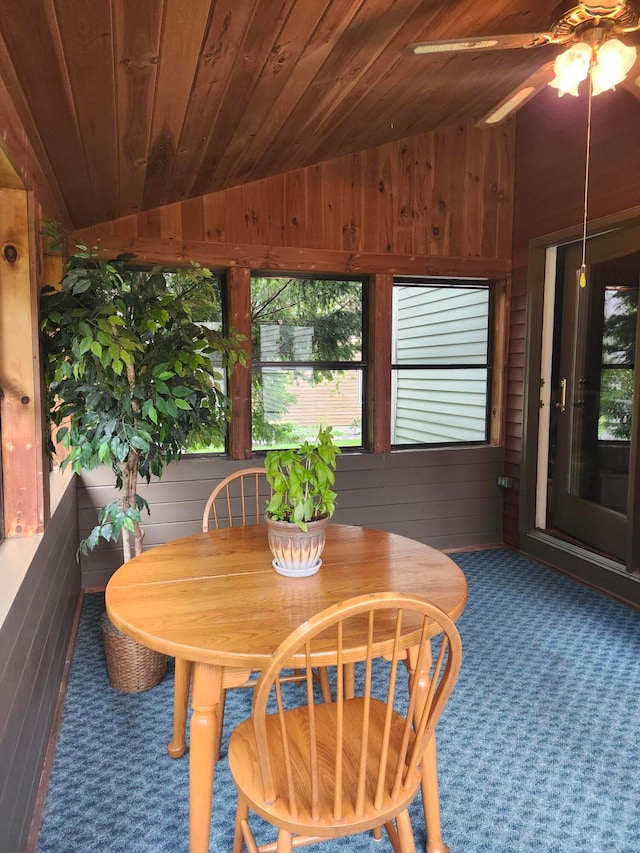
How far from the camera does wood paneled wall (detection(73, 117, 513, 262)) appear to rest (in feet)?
11.3

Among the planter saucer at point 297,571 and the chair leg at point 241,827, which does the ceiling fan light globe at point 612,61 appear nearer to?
the planter saucer at point 297,571

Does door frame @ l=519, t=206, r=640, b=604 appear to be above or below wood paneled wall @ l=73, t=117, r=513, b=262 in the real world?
below

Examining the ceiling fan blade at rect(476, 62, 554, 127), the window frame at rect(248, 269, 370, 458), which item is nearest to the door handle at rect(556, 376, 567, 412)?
the window frame at rect(248, 269, 370, 458)

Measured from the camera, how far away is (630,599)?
322 cm

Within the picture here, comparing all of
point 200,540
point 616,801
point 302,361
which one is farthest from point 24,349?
point 616,801

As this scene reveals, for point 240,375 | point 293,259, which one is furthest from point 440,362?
point 240,375

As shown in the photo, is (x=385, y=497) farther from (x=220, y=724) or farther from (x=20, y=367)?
(x=20, y=367)

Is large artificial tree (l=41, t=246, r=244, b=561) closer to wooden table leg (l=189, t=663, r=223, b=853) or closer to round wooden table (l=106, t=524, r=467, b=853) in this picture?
round wooden table (l=106, t=524, r=467, b=853)

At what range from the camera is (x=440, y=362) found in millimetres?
4137

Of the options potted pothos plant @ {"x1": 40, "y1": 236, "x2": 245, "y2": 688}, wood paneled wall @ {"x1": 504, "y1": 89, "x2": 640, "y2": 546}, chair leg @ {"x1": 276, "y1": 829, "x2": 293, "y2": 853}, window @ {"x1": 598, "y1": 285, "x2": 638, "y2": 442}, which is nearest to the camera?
chair leg @ {"x1": 276, "y1": 829, "x2": 293, "y2": 853}

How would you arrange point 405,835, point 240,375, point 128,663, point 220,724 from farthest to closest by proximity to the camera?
point 240,375, point 128,663, point 220,724, point 405,835

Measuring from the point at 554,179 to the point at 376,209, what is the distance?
3.70 ft

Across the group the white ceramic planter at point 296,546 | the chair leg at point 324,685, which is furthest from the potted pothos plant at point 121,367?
the chair leg at point 324,685

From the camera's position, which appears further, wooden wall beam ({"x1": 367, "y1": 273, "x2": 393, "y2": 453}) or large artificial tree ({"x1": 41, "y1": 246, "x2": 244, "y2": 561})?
wooden wall beam ({"x1": 367, "y1": 273, "x2": 393, "y2": 453})
